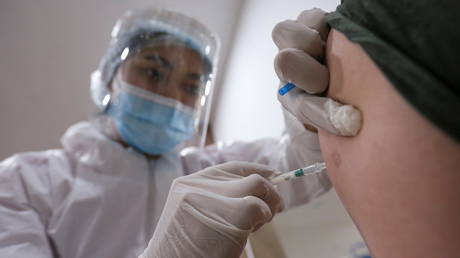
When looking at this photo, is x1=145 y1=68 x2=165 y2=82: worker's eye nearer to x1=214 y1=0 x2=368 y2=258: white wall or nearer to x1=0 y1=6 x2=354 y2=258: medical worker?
x1=0 y1=6 x2=354 y2=258: medical worker

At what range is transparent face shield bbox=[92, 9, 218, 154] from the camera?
44.4 inches

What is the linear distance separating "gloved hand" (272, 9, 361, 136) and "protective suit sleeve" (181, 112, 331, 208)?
0.56ft

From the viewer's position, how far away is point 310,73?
45 cm

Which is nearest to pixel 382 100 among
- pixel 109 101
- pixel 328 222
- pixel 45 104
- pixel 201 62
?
pixel 328 222

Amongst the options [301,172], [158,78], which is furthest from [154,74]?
[301,172]

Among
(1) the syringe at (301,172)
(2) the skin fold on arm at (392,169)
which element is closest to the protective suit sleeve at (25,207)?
(1) the syringe at (301,172)

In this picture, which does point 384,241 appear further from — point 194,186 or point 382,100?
point 194,186

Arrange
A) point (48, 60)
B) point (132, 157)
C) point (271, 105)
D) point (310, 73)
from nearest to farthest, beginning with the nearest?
point (310, 73), point (271, 105), point (132, 157), point (48, 60)

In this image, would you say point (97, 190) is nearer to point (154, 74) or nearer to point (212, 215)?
point (154, 74)

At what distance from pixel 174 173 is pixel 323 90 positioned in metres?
0.72

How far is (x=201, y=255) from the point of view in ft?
1.51

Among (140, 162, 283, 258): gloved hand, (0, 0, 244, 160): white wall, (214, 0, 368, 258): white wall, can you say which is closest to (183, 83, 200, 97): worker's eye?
(214, 0, 368, 258): white wall

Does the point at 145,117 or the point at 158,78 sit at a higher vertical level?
the point at 158,78

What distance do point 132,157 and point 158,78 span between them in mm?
292
